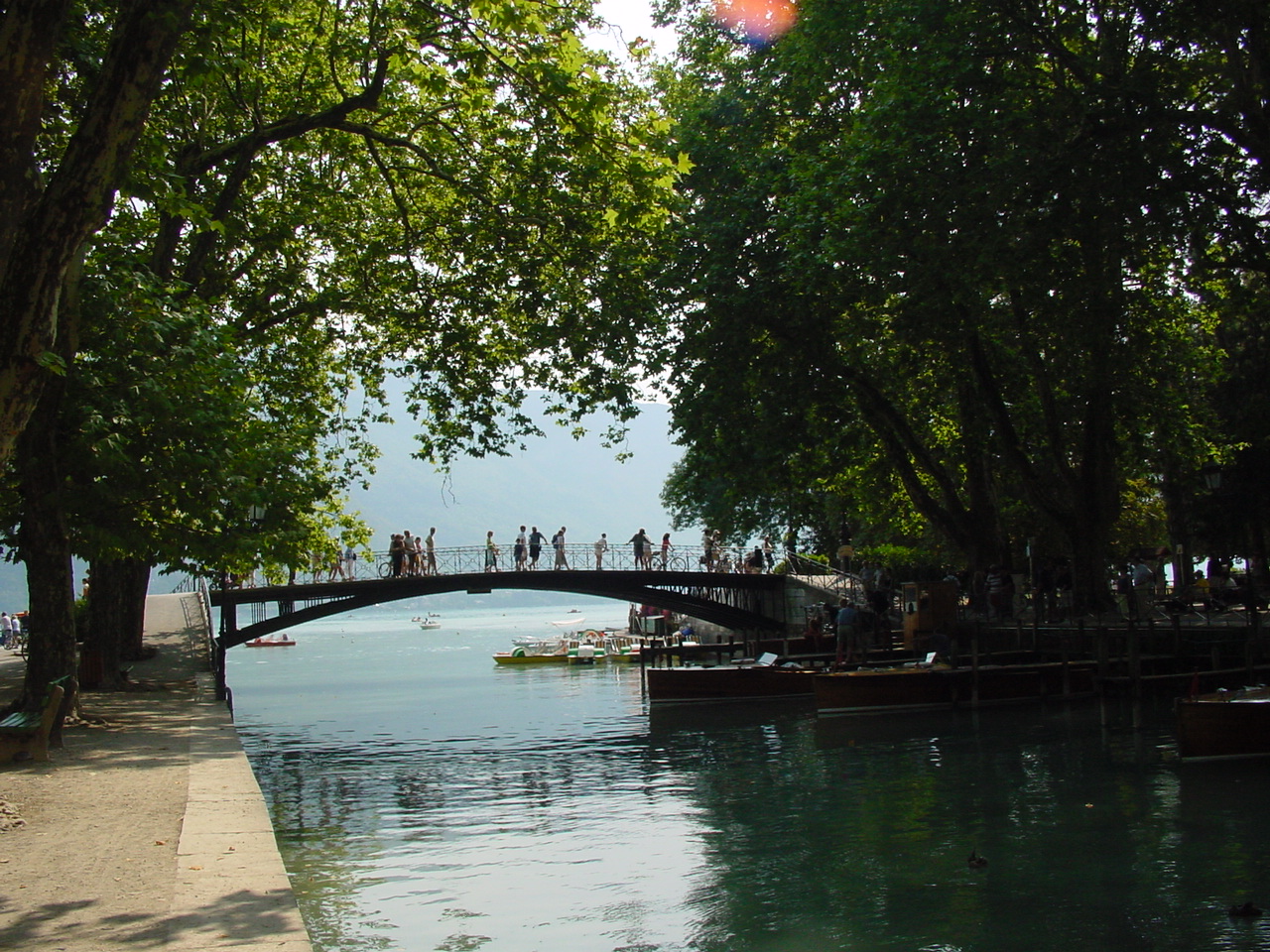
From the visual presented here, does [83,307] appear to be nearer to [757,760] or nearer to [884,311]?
[757,760]

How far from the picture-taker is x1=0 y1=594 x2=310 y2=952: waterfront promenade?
21.4ft

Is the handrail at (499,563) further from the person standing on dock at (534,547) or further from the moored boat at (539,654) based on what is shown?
the moored boat at (539,654)

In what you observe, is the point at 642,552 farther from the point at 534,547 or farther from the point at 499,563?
the point at 499,563

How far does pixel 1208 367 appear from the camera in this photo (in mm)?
32938

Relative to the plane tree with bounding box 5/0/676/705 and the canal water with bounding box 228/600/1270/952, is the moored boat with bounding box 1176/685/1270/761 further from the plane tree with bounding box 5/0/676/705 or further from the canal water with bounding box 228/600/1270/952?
the plane tree with bounding box 5/0/676/705

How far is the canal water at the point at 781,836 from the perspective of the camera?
34.2 feet

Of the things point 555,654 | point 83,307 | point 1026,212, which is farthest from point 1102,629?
point 555,654

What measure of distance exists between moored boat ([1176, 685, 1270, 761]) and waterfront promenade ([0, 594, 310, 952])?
41.6ft

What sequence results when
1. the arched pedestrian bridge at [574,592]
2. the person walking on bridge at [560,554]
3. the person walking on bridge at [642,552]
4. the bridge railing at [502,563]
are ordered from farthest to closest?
the person walking on bridge at [642,552] → the person walking on bridge at [560,554] → the bridge railing at [502,563] → the arched pedestrian bridge at [574,592]

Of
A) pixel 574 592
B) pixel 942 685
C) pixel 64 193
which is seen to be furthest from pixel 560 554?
pixel 64 193

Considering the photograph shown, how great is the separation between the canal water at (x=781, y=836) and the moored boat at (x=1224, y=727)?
35 centimetres

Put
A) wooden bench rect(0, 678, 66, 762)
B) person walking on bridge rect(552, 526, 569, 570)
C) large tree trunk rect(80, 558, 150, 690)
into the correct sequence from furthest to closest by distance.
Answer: person walking on bridge rect(552, 526, 569, 570), large tree trunk rect(80, 558, 150, 690), wooden bench rect(0, 678, 66, 762)

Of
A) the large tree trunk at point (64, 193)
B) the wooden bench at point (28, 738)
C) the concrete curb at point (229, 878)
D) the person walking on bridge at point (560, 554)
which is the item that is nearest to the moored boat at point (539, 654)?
the person walking on bridge at point (560, 554)

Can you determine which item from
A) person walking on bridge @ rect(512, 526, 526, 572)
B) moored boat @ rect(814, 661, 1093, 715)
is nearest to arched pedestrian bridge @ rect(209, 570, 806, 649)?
person walking on bridge @ rect(512, 526, 526, 572)
